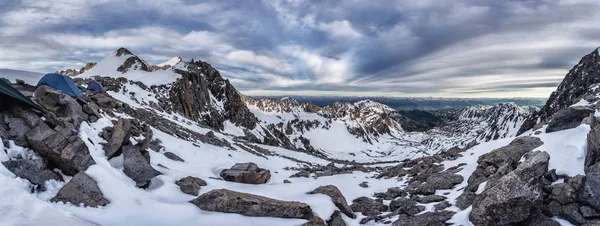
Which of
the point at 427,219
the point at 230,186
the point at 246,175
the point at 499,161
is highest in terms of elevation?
the point at 499,161

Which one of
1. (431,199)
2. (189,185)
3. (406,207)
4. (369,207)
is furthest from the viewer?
(369,207)

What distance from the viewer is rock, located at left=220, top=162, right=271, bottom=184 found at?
22344 millimetres

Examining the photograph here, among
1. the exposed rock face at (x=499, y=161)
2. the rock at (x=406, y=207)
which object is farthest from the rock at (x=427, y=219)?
the exposed rock face at (x=499, y=161)

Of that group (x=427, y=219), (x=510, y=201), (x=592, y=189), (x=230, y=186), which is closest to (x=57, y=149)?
(x=230, y=186)

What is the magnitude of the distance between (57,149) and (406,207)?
17.0 m

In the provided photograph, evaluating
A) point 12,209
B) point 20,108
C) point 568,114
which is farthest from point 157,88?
point 568,114

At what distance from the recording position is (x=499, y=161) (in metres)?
19.0

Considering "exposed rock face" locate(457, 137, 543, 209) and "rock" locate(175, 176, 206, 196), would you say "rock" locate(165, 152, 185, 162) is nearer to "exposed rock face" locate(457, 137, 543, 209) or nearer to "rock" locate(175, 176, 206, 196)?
"rock" locate(175, 176, 206, 196)

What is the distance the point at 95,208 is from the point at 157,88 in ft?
243

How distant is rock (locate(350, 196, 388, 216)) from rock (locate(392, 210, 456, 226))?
7.48 feet

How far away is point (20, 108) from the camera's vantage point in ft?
44.9

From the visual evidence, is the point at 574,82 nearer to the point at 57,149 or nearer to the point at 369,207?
the point at 369,207

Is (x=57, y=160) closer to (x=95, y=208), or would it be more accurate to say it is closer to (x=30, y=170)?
(x=30, y=170)

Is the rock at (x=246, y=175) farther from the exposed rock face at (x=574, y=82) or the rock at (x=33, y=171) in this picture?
the exposed rock face at (x=574, y=82)
